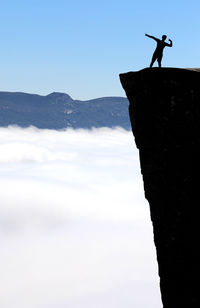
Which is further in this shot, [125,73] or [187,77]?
[125,73]

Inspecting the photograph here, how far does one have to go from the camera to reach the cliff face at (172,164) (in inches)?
710

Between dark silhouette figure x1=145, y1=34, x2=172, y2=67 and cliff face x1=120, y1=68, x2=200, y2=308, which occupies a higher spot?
dark silhouette figure x1=145, y1=34, x2=172, y2=67

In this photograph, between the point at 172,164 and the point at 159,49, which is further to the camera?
the point at 159,49

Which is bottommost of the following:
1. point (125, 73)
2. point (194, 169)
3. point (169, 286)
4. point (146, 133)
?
point (169, 286)

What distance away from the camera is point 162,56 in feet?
64.1

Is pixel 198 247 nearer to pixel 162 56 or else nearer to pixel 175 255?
pixel 175 255

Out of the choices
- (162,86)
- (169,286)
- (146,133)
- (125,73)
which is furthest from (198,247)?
(125,73)

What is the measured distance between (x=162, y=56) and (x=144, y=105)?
97.9 inches

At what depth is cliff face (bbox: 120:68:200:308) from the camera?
18031 mm

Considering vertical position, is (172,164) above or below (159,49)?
below

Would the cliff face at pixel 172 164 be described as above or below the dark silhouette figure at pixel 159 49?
below

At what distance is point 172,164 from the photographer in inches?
731

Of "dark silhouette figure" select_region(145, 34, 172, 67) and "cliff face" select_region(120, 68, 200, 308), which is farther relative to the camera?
"dark silhouette figure" select_region(145, 34, 172, 67)

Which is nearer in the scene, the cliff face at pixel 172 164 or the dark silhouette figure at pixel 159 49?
the cliff face at pixel 172 164
